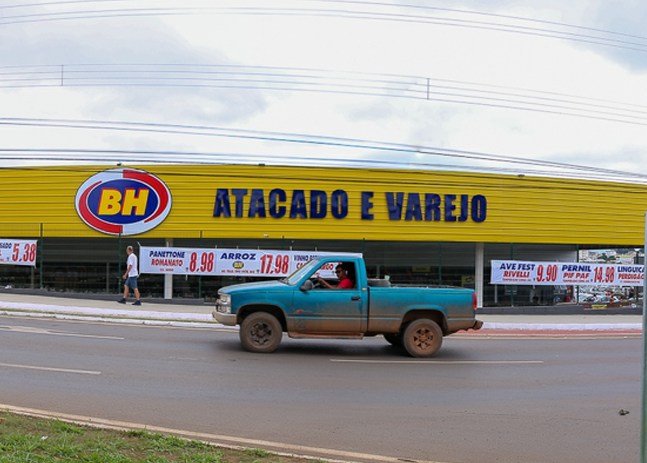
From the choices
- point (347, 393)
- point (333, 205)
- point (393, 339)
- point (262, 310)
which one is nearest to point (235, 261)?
point (333, 205)

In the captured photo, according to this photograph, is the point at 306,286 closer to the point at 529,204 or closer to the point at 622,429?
the point at 622,429

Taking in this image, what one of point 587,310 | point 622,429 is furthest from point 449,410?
point 587,310

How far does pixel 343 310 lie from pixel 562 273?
13446 millimetres

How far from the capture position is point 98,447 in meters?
5.43

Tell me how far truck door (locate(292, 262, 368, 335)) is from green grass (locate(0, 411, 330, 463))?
19.4ft

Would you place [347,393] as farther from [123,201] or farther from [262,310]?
[123,201]

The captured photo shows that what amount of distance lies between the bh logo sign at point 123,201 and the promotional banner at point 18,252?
2.79 metres

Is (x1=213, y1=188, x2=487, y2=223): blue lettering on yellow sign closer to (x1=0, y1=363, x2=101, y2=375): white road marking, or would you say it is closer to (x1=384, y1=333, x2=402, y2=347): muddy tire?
(x1=384, y1=333, x2=402, y2=347): muddy tire

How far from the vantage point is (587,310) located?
74.7 feet

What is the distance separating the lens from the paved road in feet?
22.1

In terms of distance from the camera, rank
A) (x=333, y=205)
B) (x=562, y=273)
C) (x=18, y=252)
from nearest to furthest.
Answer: (x=562, y=273)
(x=18, y=252)
(x=333, y=205)

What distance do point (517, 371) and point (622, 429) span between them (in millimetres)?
3544

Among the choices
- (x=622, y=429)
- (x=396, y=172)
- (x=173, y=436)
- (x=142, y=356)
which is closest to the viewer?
(x=173, y=436)

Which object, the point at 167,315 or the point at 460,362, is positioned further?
the point at 167,315
